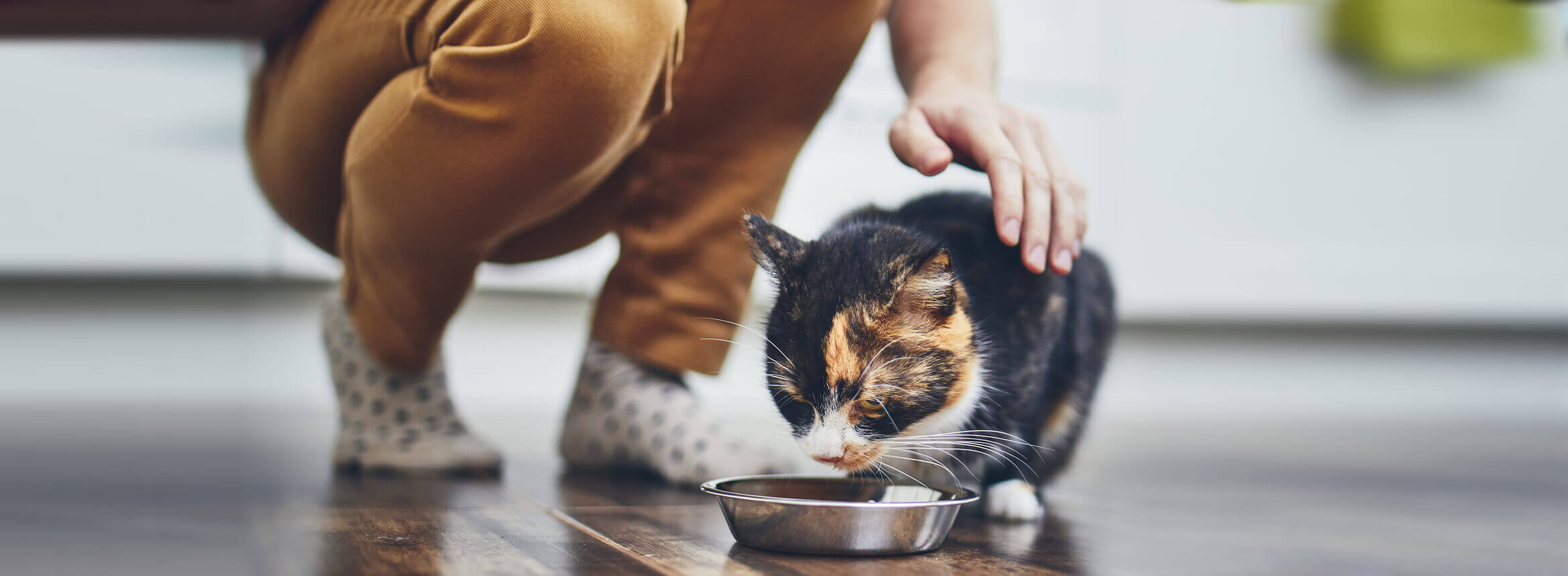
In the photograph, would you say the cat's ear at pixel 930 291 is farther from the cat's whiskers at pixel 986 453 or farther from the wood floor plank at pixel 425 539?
the wood floor plank at pixel 425 539

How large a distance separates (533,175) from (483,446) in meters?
0.32

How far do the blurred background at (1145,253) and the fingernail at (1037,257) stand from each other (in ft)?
0.73

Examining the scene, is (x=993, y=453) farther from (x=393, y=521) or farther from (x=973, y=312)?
(x=393, y=521)

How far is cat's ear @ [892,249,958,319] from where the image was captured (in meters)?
0.74

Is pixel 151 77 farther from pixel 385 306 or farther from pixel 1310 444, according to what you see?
pixel 1310 444

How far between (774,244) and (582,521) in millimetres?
243

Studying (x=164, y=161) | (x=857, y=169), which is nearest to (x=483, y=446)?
(x=164, y=161)

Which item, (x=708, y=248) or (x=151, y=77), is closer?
(x=708, y=248)

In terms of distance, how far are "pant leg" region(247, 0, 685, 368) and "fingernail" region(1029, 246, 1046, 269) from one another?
34 centimetres

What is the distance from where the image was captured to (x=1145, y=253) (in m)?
2.75

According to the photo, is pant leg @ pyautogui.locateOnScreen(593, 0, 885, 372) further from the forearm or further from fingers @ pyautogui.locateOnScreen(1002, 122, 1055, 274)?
fingers @ pyautogui.locateOnScreen(1002, 122, 1055, 274)

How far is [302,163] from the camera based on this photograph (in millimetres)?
1017

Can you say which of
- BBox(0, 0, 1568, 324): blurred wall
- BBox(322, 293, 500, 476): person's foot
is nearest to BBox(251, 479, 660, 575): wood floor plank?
BBox(322, 293, 500, 476): person's foot

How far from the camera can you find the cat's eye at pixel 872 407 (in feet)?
2.45
